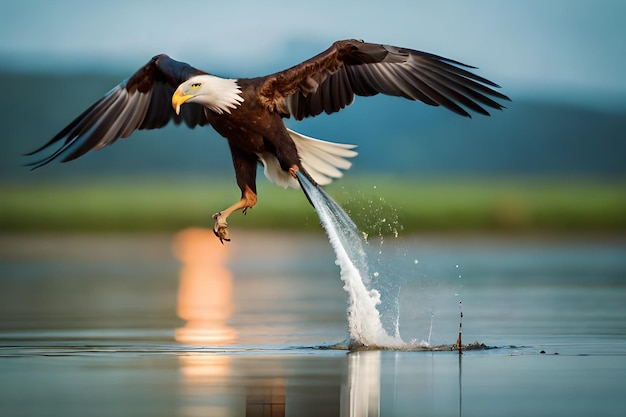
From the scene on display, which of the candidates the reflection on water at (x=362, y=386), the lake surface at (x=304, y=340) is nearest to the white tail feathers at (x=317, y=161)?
the lake surface at (x=304, y=340)

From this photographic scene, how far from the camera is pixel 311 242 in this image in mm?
32219

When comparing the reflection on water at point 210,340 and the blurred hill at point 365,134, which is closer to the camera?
the reflection on water at point 210,340

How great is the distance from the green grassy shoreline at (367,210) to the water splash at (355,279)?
53.9 feet

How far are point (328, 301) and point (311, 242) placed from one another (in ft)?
51.3

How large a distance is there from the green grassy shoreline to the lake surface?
10096 millimetres

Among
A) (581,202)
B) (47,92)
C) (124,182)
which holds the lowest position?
(581,202)

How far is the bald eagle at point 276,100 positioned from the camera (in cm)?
1324

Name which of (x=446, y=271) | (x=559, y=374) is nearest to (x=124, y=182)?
(x=446, y=271)

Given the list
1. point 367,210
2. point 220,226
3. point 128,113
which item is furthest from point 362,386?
point 367,210

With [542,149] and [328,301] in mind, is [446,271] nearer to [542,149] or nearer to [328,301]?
[328,301]

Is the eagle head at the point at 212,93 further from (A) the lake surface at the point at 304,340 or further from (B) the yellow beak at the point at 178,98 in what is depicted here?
(A) the lake surface at the point at 304,340

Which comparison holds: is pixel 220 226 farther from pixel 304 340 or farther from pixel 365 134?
pixel 365 134

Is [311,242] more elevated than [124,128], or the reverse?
[311,242]

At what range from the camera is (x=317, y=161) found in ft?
46.6
